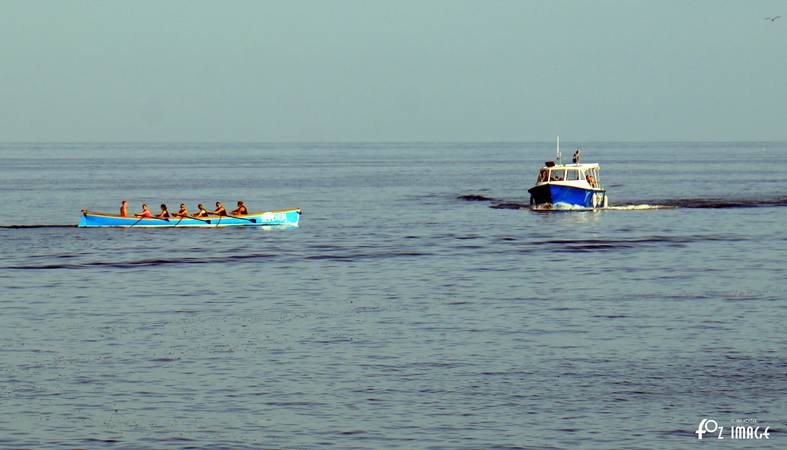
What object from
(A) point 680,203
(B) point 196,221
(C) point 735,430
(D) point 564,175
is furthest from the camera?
(A) point 680,203

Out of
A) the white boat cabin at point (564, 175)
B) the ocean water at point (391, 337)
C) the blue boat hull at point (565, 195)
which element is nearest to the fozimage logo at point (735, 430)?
the ocean water at point (391, 337)

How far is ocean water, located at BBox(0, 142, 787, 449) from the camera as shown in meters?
28.2

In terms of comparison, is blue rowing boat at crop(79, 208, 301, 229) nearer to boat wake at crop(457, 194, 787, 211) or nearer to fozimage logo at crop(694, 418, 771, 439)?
boat wake at crop(457, 194, 787, 211)

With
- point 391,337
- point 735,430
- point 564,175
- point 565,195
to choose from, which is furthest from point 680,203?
point 735,430

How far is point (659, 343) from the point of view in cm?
3747

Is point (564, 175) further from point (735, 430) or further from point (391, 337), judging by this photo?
point (735, 430)

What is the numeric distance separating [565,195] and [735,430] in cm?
6459

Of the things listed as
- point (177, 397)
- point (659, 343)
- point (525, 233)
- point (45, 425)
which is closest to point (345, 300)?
point (659, 343)

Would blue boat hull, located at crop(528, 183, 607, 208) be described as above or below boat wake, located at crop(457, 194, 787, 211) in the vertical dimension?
above

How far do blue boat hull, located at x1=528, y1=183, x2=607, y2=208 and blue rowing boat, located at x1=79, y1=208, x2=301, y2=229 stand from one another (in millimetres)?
18614

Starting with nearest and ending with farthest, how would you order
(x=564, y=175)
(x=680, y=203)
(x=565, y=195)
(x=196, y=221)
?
(x=196, y=221)
(x=565, y=195)
(x=564, y=175)
(x=680, y=203)

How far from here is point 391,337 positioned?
3909cm

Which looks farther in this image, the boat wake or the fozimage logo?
the boat wake

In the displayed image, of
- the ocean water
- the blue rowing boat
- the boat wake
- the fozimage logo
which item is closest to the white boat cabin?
the boat wake
